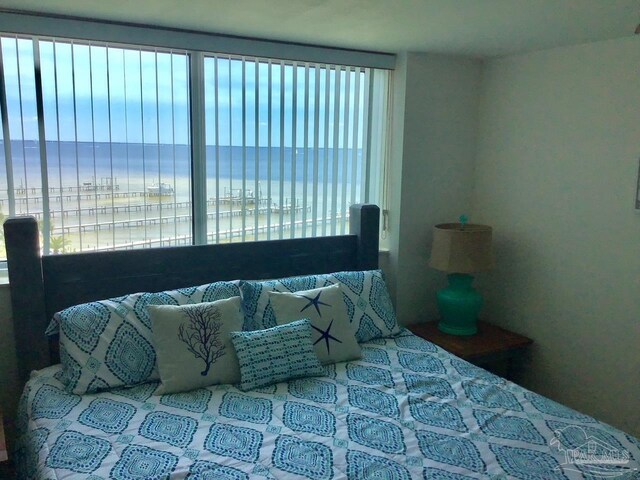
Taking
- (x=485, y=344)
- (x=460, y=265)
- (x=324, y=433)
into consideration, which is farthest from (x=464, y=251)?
(x=324, y=433)

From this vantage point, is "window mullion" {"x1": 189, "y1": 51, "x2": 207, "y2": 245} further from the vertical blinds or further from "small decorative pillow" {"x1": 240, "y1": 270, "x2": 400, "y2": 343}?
"small decorative pillow" {"x1": 240, "y1": 270, "x2": 400, "y2": 343}

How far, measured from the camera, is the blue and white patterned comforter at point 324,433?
1.60 meters

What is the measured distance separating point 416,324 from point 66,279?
2071 mm

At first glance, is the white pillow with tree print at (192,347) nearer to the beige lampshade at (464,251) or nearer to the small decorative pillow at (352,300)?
the small decorative pillow at (352,300)

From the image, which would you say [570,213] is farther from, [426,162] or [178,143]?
[178,143]

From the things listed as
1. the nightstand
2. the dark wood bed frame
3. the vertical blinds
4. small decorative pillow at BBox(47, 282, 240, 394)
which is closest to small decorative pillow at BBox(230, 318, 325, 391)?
small decorative pillow at BBox(47, 282, 240, 394)

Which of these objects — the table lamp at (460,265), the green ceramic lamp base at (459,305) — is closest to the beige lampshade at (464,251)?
the table lamp at (460,265)

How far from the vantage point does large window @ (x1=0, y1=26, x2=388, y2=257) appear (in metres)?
2.37

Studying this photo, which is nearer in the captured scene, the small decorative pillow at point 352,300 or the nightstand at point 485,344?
the small decorative pillow at point 352,300

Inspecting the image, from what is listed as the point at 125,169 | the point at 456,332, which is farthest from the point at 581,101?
the point at 125,169

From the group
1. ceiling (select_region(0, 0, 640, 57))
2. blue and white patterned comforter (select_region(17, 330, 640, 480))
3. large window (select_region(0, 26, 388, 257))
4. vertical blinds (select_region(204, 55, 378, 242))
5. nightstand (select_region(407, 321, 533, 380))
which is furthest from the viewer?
nightstand (select_region(407, 321, 533, 380))

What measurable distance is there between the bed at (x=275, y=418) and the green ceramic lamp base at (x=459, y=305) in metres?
0.47

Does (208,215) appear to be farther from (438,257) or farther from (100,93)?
(438,257)

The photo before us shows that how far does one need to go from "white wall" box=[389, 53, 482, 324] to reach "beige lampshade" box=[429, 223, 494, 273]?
29 centimetres
